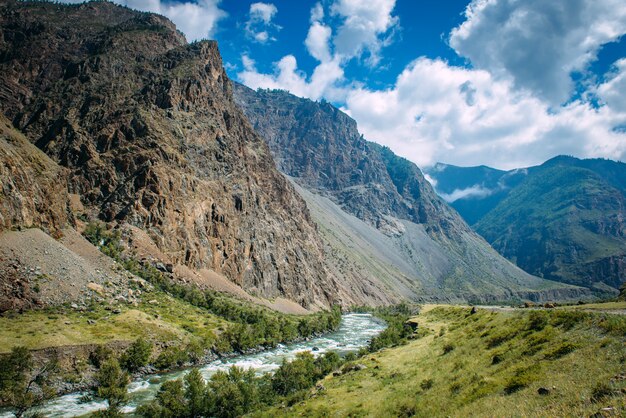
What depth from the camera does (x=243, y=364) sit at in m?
76.0

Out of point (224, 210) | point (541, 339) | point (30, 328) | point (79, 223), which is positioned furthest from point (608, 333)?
point (224, 210)

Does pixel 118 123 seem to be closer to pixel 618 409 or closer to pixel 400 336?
pixel 400 336

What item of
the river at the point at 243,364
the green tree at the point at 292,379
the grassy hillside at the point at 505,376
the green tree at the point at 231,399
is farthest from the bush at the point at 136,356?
the grassy hillside at the point at 505,376

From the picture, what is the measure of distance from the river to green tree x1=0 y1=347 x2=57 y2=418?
2.00 m

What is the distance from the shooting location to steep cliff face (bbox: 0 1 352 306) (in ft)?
424

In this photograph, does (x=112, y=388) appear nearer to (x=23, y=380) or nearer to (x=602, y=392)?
(x=23, y=380)

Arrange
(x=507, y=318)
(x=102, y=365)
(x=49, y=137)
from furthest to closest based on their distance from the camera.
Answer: (x=49, y=137) < (x=102, y=365) < (x=507, y=318)

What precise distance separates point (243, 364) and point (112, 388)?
1333 inches

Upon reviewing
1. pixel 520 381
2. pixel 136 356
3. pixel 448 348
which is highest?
pixel 520 381

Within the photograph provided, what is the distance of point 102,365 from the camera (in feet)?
191

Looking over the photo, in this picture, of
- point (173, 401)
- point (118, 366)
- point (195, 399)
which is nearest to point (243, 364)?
point (118, 366)

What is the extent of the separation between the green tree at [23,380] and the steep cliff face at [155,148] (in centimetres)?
7161

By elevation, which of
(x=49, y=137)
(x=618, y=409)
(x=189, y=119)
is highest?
(x=189, y=119)

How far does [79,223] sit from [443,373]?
11349 centimetres
